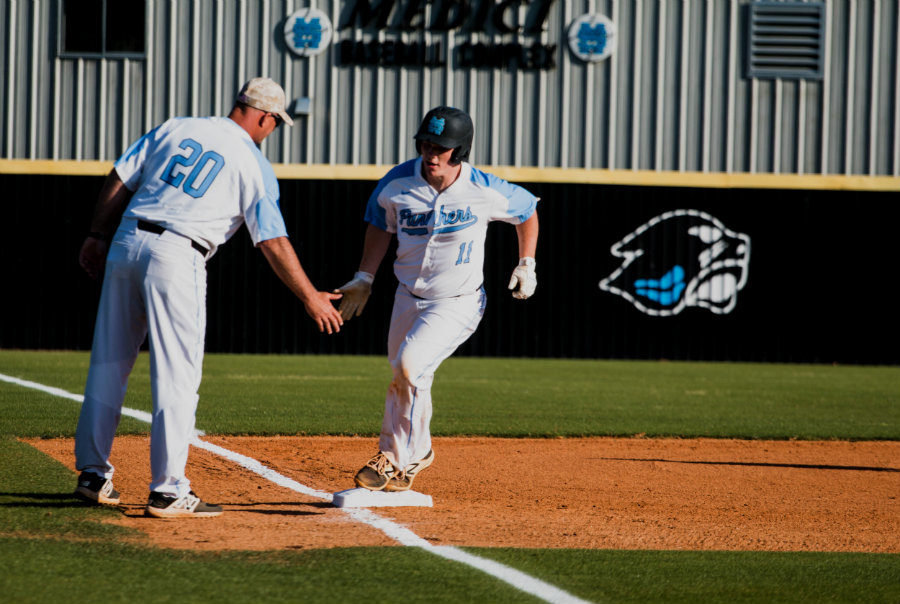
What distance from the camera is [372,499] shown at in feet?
19.1

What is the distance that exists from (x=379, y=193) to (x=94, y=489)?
2102 millimetres

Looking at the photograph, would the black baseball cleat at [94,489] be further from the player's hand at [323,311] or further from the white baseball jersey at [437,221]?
the white baseball jersey at [437,221]

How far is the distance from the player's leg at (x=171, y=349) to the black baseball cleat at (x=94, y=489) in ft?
1.20

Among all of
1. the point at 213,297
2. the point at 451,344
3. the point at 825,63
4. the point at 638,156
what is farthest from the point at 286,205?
the point at 451,344

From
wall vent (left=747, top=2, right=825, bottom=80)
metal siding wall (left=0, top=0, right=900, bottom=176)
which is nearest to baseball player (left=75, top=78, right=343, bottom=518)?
metal siding wall (left=0, top=0, right=900, bottom=176)

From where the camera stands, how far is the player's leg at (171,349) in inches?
203

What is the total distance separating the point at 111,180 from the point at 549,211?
1380 cm

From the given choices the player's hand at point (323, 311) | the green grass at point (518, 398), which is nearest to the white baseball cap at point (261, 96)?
the player's hand at point (323, 311)

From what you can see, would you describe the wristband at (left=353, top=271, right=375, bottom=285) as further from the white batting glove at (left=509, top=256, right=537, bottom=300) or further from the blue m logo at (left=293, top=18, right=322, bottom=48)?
the blue m logo at (left=293, top=18, right=322, bottom=48)

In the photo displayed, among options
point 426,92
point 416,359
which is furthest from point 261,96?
point 426,92

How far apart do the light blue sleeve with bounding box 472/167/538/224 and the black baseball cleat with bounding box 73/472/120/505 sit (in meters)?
2.45

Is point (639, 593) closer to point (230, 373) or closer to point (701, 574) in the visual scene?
point (701, 574)

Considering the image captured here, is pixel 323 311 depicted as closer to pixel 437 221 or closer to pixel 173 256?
pixel 173 256

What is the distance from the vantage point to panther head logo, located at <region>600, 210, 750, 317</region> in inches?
743
